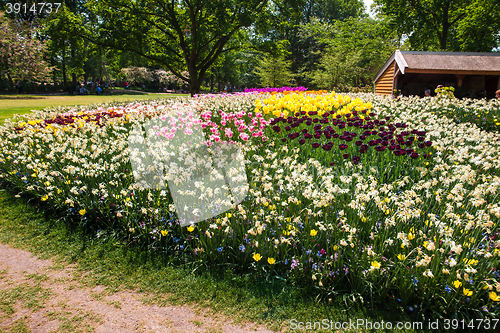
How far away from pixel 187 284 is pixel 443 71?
63.5 feet

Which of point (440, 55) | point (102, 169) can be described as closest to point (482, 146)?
point (102, 169)

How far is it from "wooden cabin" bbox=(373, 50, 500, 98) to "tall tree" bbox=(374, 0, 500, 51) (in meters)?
8.80

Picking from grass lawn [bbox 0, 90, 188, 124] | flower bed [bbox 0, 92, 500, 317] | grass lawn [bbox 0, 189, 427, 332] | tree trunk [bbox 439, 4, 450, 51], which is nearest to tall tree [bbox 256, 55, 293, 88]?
tree trunk [bbox 439, 4, 450, 51]

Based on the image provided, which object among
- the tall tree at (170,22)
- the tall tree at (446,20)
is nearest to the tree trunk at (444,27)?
the tall tree at (446,20)

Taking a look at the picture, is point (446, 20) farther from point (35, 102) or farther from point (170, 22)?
point (35, 102)

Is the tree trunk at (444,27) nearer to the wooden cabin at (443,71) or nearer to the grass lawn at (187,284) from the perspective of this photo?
the wooden cabin at (443,71)

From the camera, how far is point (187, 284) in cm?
321

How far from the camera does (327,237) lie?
3156 millimetres

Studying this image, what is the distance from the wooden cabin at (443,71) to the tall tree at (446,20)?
880 centimetres

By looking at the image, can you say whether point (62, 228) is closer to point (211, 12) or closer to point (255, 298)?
point (255, 298)

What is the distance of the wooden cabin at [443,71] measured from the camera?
16.8 meters

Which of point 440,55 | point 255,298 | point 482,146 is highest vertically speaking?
point 440,55

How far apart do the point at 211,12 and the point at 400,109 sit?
50.0 feet

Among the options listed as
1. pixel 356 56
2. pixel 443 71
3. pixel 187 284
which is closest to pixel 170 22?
pixel 443 71
